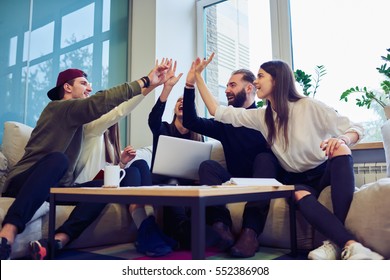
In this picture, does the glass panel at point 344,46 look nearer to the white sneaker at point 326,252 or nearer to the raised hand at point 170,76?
the raised hand at point 170,76

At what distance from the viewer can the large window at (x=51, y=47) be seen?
250cm

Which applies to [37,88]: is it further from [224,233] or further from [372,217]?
[372,217]

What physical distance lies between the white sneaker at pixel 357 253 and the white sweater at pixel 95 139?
3.85 feet

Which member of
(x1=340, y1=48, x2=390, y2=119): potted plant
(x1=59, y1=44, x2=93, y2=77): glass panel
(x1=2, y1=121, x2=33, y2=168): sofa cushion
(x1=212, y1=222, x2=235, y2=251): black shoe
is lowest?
(x1=212, y1=222, x2=235, y2=251): black shoe

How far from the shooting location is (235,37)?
350 cm

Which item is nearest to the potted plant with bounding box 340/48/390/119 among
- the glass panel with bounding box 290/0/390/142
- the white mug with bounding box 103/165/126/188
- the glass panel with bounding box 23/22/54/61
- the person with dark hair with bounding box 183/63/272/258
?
the glass panel with bounding box 290/0/390/142

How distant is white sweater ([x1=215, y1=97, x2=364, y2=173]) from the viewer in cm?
167

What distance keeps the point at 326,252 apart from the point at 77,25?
2.58m

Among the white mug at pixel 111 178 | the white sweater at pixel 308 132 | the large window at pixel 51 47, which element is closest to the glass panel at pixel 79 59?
the large window at pixel 51 47

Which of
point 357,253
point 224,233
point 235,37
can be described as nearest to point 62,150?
point 224,233

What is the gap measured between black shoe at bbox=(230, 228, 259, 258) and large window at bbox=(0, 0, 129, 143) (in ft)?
5.64

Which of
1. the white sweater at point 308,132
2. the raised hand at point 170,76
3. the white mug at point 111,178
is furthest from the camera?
the raised hand at point 170,76

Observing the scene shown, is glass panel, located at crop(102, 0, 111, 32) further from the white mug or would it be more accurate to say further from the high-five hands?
the white mug
